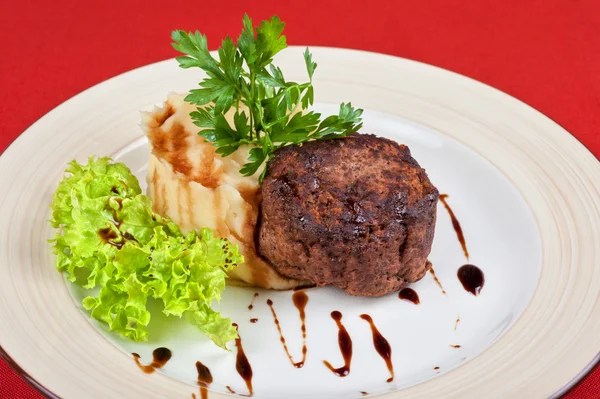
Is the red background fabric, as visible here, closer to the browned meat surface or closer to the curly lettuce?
Result: the curly lettuce

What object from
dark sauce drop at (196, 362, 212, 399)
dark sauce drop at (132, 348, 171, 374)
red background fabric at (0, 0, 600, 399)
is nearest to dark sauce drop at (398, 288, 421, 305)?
dark sauce drop at (196, 362, 212, 399)

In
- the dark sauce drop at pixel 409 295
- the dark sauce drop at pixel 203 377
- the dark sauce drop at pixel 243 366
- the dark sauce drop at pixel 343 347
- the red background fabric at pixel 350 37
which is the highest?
the red background fabric at pixel 350 37

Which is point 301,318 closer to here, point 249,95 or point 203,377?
point 203,377

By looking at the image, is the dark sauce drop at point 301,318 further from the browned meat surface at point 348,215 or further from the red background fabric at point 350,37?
the red background fabric at point 350,37

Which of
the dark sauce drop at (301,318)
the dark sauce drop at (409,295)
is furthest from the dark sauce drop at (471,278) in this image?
the dark sauce drop at (301,318)

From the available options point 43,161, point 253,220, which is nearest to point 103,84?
point 43,161

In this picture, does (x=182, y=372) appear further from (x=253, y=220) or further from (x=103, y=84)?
(x=103, y=84)
